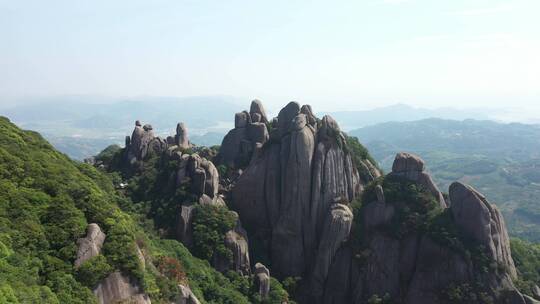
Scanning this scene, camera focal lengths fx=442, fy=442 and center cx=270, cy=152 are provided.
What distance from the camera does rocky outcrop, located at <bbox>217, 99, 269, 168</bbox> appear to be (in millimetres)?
46438

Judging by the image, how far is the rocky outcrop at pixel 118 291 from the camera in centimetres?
2097

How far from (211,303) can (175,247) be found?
235 inches

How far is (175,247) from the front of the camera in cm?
3409

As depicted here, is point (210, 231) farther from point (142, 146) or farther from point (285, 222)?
point (142, 146)

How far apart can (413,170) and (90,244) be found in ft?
93.2

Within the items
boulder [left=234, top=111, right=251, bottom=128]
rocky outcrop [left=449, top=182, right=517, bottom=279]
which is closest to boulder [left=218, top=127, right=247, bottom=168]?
boulder [left=234, top=111, right=251, bottom=128]

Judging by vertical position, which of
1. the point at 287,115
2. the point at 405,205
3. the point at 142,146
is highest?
the point at 287,115

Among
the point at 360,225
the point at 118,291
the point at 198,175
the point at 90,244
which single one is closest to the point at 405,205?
the point at 360,225

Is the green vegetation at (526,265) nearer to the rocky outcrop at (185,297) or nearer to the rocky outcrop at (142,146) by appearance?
the rocky outcrop at (185,297)

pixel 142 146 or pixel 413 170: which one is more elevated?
pixel 142 146

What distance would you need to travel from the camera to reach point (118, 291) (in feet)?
70.9

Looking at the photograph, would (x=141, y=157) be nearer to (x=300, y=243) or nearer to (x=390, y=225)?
(x=300, y=243)

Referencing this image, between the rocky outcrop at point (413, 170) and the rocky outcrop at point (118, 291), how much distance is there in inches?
1011

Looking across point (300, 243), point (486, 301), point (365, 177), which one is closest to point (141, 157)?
point (300, 243)
